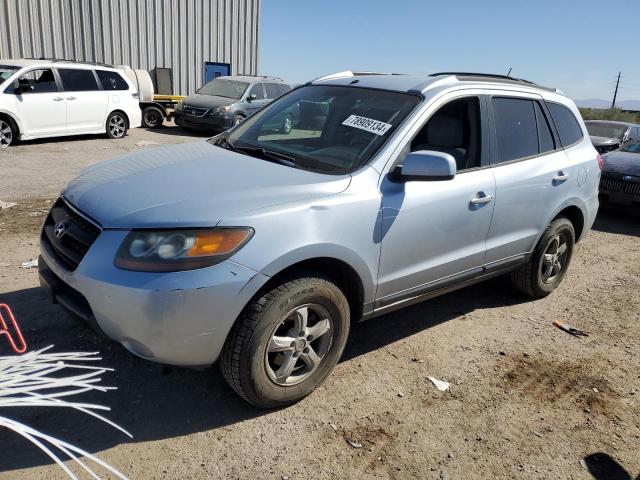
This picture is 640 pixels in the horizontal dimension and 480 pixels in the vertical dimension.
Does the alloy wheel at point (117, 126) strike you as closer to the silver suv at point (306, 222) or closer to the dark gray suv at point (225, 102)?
the dark gray suv at point (225, 102)

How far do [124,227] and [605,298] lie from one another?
4598 mm

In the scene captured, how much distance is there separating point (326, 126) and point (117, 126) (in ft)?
35.8

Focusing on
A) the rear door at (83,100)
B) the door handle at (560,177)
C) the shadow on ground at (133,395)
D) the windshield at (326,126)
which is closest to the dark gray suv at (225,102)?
the rear door at (83,100)

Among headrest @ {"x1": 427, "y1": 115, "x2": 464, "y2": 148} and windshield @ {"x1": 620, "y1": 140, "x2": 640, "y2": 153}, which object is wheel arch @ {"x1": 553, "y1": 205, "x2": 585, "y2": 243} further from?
windshield @ {"x1": 620, "y1": 140, "x2": 640, "y2": 153}

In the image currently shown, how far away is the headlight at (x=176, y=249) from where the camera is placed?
8.08 feet

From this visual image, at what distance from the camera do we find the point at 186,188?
111 inches

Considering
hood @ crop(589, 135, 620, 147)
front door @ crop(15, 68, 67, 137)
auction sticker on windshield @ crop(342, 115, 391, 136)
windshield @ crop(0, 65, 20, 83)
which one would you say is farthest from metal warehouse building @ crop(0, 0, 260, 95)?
auction sticker on windshield @ crop(342, 115, 391, 136)

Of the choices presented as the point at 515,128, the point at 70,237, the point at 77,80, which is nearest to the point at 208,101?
the point at 77,80

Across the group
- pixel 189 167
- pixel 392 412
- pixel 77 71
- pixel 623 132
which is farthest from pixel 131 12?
pixel 392 412

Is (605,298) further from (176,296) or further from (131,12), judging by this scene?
(131,12)

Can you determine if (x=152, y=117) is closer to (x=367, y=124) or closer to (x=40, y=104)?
(x=40, y=104)

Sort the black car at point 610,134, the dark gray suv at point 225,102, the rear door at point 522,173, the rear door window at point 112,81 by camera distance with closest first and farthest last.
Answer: the rear door at point 522,173
the rear door window at point 112,81
the black car at point 610,134
the dark gray suv at point 225,102

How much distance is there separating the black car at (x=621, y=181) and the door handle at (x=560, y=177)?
187 inches

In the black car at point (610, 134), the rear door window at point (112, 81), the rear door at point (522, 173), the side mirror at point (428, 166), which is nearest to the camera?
the side mirror at point (428, 166)
